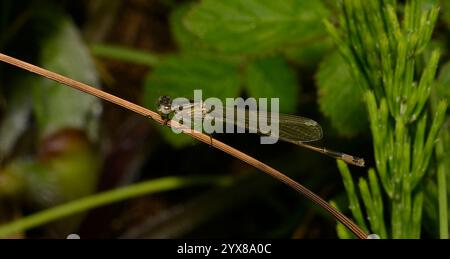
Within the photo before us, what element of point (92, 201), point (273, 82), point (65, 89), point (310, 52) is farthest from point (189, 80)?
point (65, 89)

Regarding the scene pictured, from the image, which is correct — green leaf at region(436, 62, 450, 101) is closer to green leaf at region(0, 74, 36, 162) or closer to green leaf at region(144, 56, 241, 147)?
green leaf at region(144, 56, 241, 147)

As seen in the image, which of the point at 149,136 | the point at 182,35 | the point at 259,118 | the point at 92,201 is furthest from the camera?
the point at 149,136

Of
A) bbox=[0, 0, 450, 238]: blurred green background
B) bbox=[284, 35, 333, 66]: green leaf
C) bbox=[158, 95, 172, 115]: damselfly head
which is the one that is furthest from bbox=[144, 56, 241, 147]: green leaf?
bbox=[158, 95, 172, 115]: damselfly head

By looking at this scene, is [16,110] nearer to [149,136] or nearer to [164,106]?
[149,136]

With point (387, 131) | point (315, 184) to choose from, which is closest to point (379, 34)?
point (387, 131)
